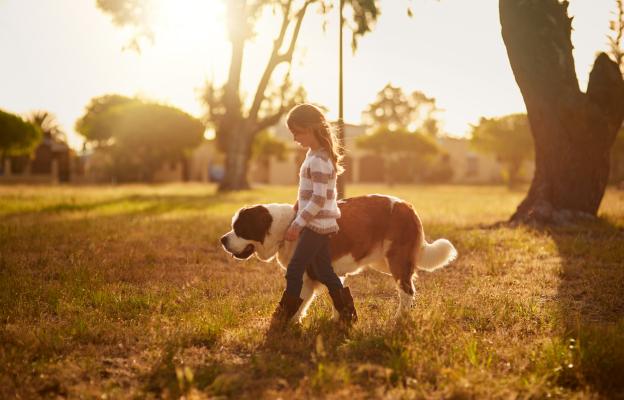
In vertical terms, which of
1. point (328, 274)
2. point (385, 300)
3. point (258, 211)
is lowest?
point (385, 300)

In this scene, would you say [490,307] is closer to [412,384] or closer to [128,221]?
[412,384]

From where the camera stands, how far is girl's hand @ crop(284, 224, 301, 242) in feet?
14.3

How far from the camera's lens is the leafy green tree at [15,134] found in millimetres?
33112

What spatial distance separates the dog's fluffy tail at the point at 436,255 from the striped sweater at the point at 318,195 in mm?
1085

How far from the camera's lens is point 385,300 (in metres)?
5.77

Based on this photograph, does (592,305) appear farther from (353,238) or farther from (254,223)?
(254,223)

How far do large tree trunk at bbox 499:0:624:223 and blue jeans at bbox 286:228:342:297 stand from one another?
26.4 ft

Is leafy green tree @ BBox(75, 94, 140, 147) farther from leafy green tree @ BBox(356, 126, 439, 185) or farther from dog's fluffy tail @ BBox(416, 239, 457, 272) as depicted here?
dog's fluffy tail @ BBox(416, 239, 457, 272)

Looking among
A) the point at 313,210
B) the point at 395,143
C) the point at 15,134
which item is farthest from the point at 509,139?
the point at 313,210

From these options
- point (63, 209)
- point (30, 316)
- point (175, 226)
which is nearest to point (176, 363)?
point (30, 316)

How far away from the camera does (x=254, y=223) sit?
4660 mm

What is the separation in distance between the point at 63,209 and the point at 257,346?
12.9 metres

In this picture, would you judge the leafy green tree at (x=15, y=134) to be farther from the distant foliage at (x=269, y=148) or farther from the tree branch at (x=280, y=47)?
the distant foliage at (x=269, y=148)

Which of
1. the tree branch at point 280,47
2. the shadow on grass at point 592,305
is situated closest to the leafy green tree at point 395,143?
the tree branch at point 280,47
